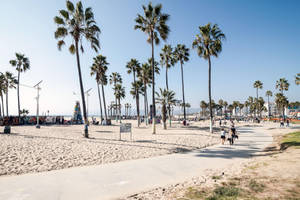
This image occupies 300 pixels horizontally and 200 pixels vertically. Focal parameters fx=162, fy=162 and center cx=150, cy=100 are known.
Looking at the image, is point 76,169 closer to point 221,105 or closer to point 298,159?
point 298,159

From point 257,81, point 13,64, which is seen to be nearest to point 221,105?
point 257,81

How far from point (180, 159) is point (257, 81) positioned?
73684mm

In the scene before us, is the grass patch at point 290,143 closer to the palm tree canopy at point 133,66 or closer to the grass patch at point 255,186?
the grass patch at point 255,186

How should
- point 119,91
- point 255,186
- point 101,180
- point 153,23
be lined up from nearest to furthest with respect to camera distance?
point 255,186
point 101,180
point 153,23
point 119,91

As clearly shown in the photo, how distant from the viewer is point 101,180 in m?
6.36

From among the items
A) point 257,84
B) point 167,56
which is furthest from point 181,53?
point 257,84

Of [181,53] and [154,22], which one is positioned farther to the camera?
[181,53]

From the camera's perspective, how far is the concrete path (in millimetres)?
5230

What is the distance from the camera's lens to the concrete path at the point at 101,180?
5.23 meters

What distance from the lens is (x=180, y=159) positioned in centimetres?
956

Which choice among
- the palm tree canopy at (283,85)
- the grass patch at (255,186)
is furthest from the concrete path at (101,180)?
the palm tree canopy at (283,85)

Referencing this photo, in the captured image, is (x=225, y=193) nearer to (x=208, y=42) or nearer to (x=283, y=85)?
(x=208, y=42)

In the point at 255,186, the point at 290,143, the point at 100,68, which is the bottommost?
the point at 290,143

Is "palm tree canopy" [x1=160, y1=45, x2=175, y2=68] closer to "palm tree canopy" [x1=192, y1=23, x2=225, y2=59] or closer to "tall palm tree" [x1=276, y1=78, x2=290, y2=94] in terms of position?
"palm tree canopy" [x1=192, y1=23, x2=225, y2=59]
